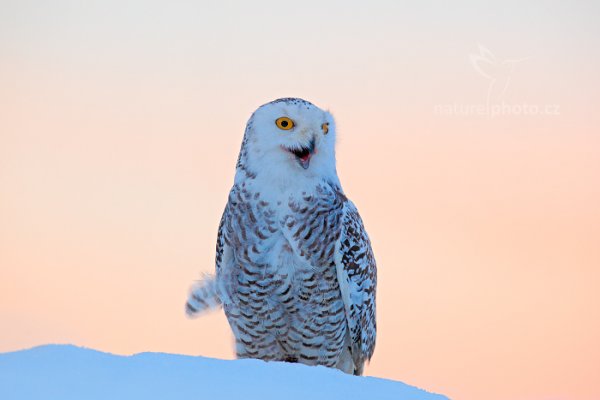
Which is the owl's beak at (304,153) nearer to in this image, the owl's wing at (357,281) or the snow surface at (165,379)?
the owl's wing at (357,281)

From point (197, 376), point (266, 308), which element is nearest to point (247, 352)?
point (266, 308)

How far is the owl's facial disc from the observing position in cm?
689

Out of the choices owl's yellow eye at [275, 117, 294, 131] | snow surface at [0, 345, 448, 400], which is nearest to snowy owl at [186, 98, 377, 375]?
owl's yellow eye at [275, 117, 294, 131]

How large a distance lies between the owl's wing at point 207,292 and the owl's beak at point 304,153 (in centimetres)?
82

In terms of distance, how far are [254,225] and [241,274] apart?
0.41 metres

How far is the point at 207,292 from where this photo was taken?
Result: 7.33 metres

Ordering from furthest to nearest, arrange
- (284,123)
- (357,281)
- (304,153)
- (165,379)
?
(357,281) → (304,153) → (284,123) → (165,379)

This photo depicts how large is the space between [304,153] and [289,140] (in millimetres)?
176

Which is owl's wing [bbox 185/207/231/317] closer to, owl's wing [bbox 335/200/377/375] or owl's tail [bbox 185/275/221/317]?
owl's tail [bbox 185/275/221/317]

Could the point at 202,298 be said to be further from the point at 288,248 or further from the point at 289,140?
the point at 289,140

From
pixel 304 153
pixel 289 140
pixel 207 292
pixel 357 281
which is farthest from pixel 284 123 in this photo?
pixel 207 292

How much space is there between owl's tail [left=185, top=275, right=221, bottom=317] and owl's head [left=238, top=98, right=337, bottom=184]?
1005mm

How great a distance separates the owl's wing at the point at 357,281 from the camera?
→ 282 inches

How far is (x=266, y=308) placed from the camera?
7.11 m
